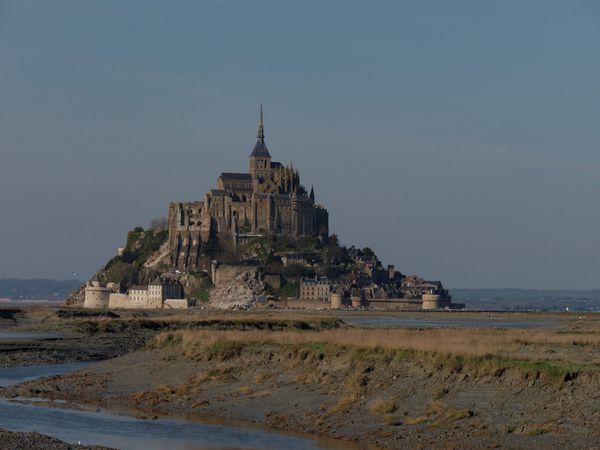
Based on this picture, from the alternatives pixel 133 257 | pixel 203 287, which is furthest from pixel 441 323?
pixel 133 257

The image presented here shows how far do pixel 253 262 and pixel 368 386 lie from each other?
449 ft

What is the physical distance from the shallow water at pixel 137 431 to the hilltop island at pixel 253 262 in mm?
125436

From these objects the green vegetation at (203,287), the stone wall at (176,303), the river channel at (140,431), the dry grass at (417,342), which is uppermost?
the green vegetation at (203,287)

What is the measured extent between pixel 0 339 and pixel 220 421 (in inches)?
1542

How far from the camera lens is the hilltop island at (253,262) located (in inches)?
6422

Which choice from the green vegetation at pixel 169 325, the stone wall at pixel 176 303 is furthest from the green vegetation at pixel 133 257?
the green vegetation at pixel 169 325

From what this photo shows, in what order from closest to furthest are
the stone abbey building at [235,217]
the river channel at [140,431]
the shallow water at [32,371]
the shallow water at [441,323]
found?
the river channel at [140,431] < the shallow water at [32,371] < the shallow water at [441,323] < the stone abbey building at [235,217]

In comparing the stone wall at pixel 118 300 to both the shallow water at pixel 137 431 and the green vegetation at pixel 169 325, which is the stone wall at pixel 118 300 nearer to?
the green vegetation at pixel 169 325

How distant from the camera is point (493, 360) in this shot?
101 feet

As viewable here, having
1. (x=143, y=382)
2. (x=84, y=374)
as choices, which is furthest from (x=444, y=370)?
(x=84, y=374)

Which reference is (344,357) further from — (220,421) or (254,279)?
(254,279)

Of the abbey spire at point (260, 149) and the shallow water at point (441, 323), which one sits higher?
the abbey spire at point (260, 149)

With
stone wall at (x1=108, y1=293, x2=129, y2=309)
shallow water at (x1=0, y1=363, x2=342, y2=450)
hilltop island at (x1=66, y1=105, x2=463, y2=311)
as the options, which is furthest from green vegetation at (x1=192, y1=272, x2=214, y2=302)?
shallow water at (x1=0, y1=363, x2=342, y2=450)

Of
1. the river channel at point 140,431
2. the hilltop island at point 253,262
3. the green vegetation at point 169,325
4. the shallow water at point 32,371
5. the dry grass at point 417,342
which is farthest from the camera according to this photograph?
the hilltop island at point 253,262
